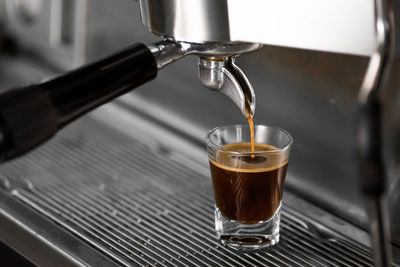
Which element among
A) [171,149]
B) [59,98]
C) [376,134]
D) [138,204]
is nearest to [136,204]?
[138,204]

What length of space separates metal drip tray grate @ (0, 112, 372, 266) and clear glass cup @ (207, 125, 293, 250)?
0.6 inches

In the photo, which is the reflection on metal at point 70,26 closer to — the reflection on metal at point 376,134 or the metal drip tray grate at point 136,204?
the metal drip tray grate at point 136,204

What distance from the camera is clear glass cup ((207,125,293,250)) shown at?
551 millimetres

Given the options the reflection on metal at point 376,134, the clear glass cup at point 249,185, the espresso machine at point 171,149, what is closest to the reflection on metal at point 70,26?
the espresso machine at point 171,149

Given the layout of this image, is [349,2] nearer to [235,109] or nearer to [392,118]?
[392,118]

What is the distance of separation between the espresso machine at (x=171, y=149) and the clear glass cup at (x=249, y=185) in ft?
0.06

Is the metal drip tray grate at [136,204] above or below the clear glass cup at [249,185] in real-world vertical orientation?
below

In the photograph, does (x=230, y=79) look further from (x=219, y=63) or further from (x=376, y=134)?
(x=376, y=134)

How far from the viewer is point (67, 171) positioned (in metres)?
0.73

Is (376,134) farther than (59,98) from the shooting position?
No

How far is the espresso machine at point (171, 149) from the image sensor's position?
1.30 ft

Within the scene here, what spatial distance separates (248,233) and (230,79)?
15 centimetres

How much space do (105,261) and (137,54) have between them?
0.65ft

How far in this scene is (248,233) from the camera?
57 centimetres
